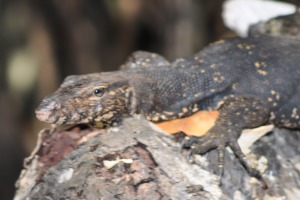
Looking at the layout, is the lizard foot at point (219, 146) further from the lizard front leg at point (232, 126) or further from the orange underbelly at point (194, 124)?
the orange underbelly at point (194, 124)

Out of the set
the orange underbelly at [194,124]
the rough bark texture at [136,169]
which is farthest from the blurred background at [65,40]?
the rough bark texture at [136,169]

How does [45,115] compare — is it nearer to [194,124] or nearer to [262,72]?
[194,124]

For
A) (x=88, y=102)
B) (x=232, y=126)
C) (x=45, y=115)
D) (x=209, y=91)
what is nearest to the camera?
(x=45, y=115)

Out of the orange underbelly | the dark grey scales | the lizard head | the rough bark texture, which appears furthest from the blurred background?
the rough bark texture

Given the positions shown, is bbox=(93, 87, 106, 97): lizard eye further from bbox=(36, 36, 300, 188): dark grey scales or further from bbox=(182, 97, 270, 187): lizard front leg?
bbox=(182, 97, 270, 187): lizard front leg

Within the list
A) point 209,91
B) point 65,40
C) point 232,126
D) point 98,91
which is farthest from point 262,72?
point 65,40

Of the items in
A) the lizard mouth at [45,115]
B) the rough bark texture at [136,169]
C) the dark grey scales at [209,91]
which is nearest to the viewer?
the rough bark texture at [136,169]

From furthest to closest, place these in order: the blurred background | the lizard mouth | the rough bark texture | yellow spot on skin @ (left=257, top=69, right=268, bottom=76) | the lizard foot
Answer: the blurred background
yellow spot on skin @ (left=257, top=69, right=268, bottom=76)
the lizard mouth
the lizard foot
the rough bark texture
